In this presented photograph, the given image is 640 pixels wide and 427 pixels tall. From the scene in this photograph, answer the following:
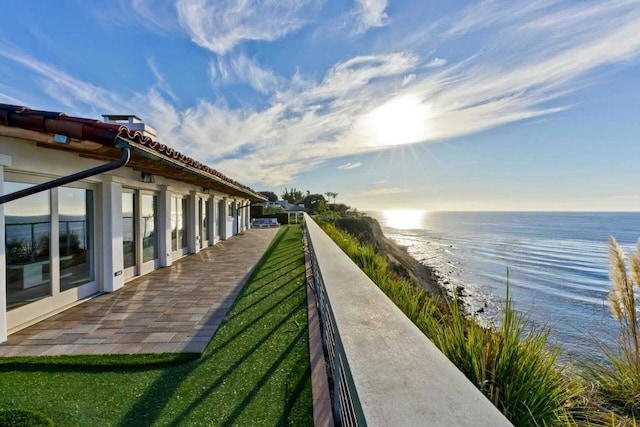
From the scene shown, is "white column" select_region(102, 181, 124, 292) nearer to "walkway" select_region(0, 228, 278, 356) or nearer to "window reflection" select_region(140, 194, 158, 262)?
"walkway" select_region(0, 228, 278, 356)

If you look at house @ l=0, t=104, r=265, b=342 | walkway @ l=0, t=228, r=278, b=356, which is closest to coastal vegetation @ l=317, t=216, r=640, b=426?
walkway @ l=0, t=228, r=278, b=356

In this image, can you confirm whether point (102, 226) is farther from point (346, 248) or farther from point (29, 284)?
point (346, 248)

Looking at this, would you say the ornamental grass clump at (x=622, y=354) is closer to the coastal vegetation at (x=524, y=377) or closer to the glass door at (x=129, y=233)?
the coastal vegetation at (x=524, y=377)

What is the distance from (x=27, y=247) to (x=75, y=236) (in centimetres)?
88

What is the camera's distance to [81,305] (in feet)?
17.4

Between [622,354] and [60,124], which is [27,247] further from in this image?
[622,354]

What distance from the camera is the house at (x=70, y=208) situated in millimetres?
3744

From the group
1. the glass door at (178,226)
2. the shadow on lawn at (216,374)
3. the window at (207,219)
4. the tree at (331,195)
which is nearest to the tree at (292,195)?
the tree at (331,195)

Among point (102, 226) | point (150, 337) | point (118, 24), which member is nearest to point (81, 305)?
point (102, 226)

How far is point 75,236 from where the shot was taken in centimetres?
548

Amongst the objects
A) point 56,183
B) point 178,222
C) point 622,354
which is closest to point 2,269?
point 56,183

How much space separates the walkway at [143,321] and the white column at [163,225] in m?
1.00

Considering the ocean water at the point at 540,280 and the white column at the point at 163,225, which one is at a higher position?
the white column at the point at 163,225

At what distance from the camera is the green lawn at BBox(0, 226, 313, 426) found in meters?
2.50
